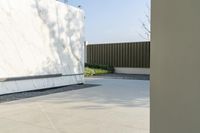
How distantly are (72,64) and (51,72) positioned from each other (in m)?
1.11

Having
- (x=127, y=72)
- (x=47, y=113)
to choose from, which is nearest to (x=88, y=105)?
(x=47, y=113)

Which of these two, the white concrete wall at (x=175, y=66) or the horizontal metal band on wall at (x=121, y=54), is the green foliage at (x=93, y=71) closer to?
the horizontal metal band on wall at (x=121, y=54)

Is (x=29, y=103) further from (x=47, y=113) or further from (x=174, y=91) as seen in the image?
(x=174, y=91)

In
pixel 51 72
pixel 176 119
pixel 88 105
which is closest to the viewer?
pixel 176 119

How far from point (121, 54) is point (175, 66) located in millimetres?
13610

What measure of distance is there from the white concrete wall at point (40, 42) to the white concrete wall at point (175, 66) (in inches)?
228

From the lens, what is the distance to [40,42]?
24.7ft

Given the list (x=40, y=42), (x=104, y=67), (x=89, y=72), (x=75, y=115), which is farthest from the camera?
(x=104, y=67)

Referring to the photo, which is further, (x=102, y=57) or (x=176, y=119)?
(x=102, y=57)

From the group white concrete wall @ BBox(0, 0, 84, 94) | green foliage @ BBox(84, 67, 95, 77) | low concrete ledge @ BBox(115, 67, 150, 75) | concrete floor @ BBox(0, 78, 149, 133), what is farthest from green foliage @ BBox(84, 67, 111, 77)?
concrete floor @ BBox(0, 78, 149, 133)

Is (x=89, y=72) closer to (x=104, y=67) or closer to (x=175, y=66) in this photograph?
(x=104, y=67)

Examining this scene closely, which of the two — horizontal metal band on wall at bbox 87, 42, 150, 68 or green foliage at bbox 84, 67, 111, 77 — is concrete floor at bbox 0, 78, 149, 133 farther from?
horizontal metal band on wall at bbox 87, 42, 150, 68

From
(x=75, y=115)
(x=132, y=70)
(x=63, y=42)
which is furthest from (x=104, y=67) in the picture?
(x=75, y=115)

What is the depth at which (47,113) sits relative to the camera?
14.6 ft
